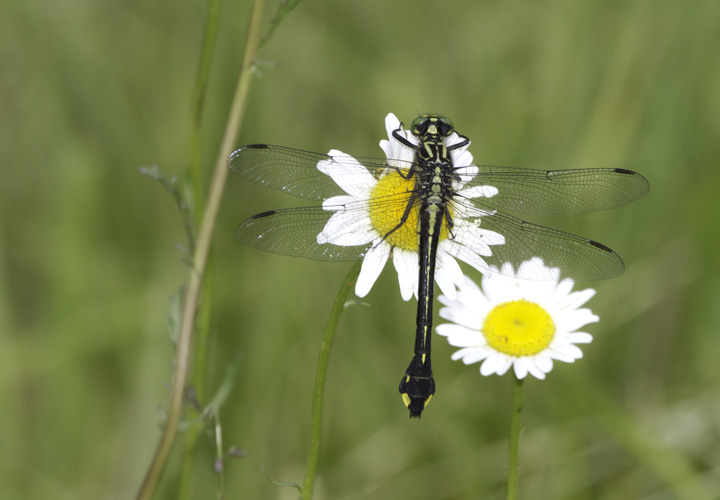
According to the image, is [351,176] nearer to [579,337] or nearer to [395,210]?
[395,210]

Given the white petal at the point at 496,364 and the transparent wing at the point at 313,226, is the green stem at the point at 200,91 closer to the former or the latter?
the transparent wing at the point at 313,226

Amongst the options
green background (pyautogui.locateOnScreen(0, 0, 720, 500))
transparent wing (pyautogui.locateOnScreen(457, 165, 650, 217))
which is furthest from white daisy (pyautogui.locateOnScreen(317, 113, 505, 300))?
green background (pyautogui.locateOnScreen(0, 0, 720, 500))

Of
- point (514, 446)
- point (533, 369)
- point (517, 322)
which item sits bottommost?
point (514, 446)

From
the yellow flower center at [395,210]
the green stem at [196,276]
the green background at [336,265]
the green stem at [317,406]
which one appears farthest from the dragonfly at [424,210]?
the green background at [336,265]

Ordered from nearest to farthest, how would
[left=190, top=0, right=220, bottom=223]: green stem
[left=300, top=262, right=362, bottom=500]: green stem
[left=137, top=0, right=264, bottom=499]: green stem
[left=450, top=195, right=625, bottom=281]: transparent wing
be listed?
[left=300, top=262, right=362, bottom=500]: green stem < [left=137, top=0, right=264, bottom=499]: green stem < [left=190, top=0, right=220, bottom=223]: green stem < [left=450, top=195, right=625, bottom=281]: transparent wing

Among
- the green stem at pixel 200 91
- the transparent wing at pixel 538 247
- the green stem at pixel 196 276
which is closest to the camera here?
the green stem at pixel 196 276

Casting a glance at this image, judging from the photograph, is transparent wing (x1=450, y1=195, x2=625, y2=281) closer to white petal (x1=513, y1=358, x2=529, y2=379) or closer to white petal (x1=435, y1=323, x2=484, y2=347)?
white petal (x1=435, y1=323, x2=484, y2=347)

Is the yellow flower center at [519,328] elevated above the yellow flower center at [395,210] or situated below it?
below

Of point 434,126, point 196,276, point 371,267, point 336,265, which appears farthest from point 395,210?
point 336,265
